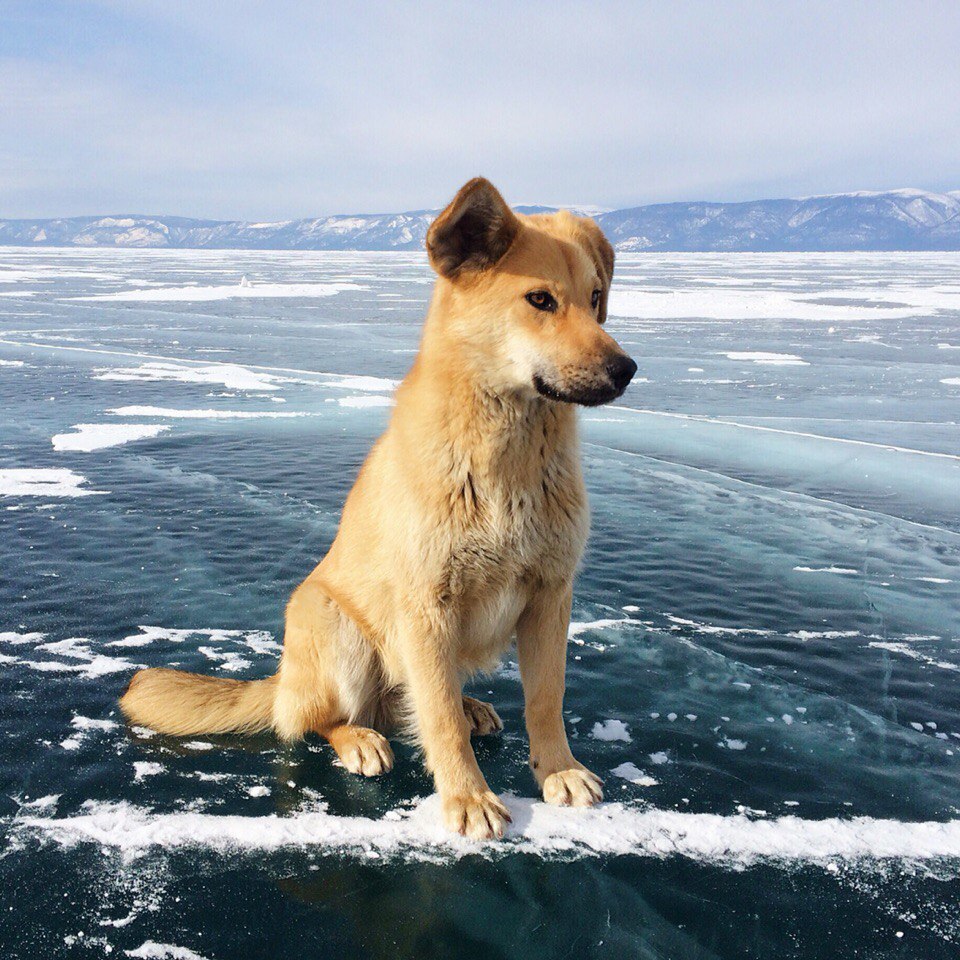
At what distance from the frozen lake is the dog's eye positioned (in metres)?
1.95

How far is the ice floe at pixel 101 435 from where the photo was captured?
8719 mm

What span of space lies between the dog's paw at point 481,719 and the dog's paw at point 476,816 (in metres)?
0.64

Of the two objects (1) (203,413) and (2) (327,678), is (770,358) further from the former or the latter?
(2) (327,678)

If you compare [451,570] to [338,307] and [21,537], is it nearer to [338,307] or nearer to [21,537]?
[21,537]

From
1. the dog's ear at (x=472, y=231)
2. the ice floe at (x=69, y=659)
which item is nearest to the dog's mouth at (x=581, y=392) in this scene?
the dog's ear at (x=472, y=231)

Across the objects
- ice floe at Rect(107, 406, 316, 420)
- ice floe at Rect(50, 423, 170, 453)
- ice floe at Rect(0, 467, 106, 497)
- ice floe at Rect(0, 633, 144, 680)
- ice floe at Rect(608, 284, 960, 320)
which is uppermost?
ice floe at Rect(608, 284, 960, 320)

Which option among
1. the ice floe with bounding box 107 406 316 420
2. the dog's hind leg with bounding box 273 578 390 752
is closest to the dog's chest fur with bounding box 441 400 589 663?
the dog's hind leg with bounding box 273 578 390 752

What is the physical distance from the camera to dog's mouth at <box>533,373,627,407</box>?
2.80 m

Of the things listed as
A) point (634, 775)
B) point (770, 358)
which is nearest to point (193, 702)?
point (634, 775)

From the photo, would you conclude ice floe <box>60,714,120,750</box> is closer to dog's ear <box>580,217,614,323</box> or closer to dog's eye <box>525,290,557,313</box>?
dog's eye <box>525,290,557,313</box>

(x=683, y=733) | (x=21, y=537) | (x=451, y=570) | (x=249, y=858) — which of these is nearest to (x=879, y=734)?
(x=683, y=733)

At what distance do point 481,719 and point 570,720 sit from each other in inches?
17.3

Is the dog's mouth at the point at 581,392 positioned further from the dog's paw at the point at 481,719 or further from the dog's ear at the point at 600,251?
the dog's paw at the point at 481,719

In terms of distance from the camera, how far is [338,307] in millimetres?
27047
